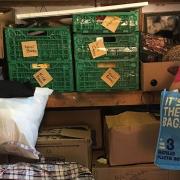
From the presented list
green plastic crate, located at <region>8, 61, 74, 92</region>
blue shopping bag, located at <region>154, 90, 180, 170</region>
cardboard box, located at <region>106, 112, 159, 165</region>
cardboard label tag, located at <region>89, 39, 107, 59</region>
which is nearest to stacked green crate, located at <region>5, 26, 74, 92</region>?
green plastic crate, located at <region>8, 61, 74, 92</region>

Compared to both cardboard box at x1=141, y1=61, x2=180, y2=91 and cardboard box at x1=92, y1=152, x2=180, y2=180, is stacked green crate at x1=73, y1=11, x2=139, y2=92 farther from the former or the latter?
cardboard box at x1=92, y1=152, x2=180, y2=180

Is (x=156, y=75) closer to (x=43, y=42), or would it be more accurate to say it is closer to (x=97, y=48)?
(x=97, y=48)

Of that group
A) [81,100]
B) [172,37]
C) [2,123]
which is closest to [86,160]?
[81,100]

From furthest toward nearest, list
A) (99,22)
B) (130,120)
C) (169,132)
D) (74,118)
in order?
(74,118) < (130,120) < (99,22) < (169,132)

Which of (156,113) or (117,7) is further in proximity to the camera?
(156,113)

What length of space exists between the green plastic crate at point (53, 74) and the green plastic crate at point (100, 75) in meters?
0.06

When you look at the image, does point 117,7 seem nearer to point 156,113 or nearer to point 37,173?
point 156,113

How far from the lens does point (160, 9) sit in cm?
241

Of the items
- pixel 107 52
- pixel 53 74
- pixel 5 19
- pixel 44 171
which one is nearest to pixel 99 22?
pixel 107 52

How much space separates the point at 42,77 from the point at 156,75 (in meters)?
0.68

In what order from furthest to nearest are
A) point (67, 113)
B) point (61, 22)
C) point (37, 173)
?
point (67, 113) < point (61, 22) < point (37, 173)

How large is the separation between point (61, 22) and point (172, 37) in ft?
2.59

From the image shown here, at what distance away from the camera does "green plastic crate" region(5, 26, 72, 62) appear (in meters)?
1.98

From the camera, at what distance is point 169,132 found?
1.65 metres
